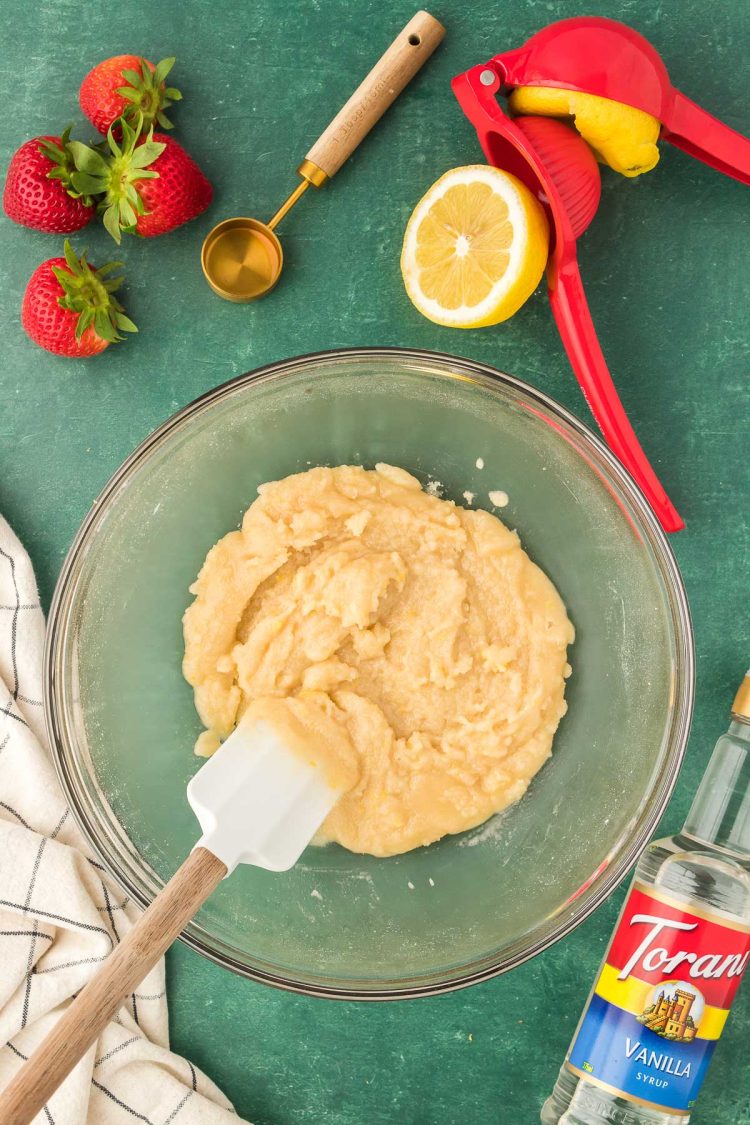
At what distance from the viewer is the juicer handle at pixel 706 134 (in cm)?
164

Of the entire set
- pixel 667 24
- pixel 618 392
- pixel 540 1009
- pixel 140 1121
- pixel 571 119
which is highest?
pixel 667 24

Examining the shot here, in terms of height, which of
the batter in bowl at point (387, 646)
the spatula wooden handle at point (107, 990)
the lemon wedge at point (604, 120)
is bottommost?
the spatula wooden handle at point (107, 990)

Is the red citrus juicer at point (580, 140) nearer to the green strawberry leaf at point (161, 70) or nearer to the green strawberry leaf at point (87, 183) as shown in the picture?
the green strawberry leaf at point (161, 70)

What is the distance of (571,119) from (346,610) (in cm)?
95

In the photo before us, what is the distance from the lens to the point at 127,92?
173 cm

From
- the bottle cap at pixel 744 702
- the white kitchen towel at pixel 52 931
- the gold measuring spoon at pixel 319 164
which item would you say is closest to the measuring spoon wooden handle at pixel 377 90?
the gold measuring spoon at pixel 319 164

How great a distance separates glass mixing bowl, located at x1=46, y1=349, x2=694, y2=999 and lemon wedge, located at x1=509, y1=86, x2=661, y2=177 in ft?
1.44

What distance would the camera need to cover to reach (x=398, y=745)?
169 cm

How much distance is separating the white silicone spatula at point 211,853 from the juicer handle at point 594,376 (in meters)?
0.78

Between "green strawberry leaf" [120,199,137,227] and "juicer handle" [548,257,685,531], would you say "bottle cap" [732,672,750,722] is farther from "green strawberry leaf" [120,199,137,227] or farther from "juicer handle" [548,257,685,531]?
"green strawberry leaf" [120,199,137,227]

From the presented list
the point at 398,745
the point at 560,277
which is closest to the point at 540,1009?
the point at 398,745

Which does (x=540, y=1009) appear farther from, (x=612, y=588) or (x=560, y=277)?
(x=560, y=277)

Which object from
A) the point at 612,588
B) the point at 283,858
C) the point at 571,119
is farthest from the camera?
the point at 612,588

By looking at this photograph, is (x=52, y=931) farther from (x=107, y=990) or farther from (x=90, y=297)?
(x=90, y=297)
